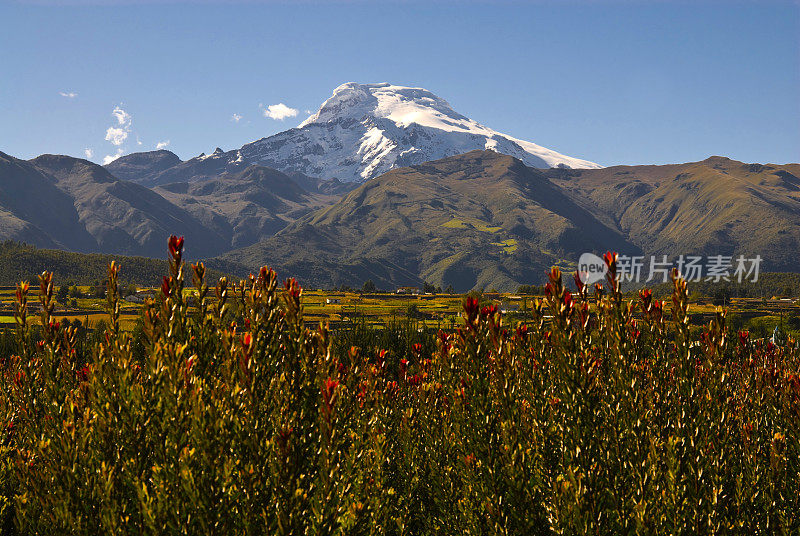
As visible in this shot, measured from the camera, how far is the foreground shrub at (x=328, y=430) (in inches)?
171

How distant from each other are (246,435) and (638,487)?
11.6 ft

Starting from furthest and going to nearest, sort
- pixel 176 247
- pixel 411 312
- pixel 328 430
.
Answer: pixel 411 312 < pixel 176 247 < pixel 328 430

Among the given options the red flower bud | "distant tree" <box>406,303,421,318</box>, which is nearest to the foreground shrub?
the red flower bud

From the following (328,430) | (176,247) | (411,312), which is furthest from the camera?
(411,312)

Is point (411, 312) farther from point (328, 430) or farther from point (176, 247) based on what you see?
point (328, 430)

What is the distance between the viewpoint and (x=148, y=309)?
4883mm

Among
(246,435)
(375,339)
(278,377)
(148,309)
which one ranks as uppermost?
(148,309)

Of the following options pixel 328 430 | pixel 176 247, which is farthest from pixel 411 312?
pixel 328 430

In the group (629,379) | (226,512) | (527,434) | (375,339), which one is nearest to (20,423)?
(226,512)

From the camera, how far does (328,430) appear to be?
4297mm

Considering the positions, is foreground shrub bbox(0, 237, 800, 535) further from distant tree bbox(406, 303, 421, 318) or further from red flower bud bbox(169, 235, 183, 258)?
distant tree bbox(406, 303, 421, 318)

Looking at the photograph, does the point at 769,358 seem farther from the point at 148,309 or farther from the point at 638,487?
the point at 148,309

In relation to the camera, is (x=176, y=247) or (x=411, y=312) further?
(x=411, y=312)

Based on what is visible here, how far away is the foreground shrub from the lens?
14.3ft
